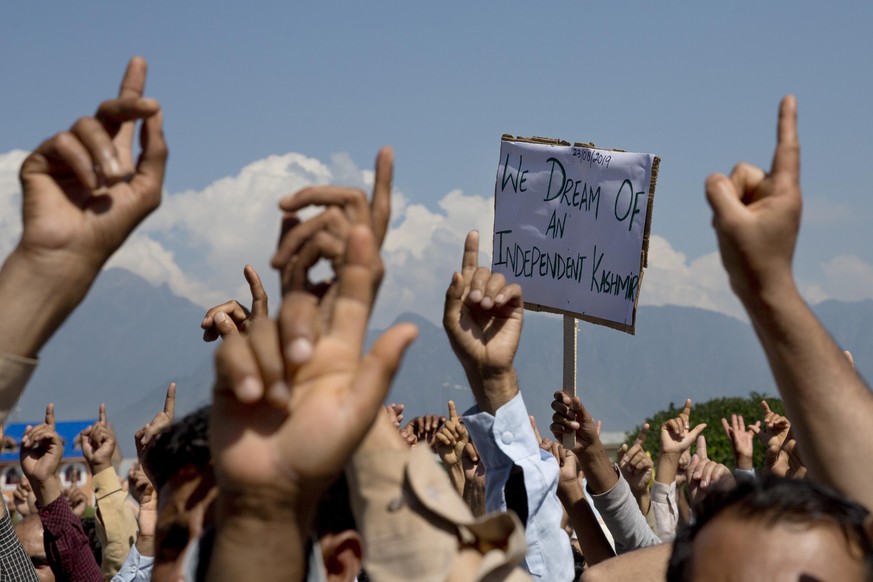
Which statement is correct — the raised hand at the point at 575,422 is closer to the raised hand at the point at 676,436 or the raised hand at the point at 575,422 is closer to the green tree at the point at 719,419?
the raised hand at the point at 676,436

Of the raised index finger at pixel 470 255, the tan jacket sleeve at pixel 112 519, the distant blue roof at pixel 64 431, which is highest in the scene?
the raised index finger at pixel 470 255

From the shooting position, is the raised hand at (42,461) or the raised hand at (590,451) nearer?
the raised hand at (590,451)

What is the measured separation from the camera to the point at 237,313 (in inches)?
169

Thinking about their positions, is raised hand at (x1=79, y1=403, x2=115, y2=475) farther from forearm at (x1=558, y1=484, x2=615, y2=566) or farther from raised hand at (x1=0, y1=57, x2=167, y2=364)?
raised hand at (x1=0, y1=57, x2=167, y2=364)

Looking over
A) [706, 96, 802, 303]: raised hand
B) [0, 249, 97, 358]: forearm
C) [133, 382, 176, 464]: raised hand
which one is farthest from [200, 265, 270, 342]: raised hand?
[706, 96, 802, 303]: raised hand

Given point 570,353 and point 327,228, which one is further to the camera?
point 570,353

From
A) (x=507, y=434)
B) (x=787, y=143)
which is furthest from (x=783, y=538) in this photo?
(x=507, y=434)

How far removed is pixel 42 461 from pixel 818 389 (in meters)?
3.69

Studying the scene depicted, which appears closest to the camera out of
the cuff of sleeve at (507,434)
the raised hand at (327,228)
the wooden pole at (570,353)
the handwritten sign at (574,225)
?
the raised hand at (327,228)

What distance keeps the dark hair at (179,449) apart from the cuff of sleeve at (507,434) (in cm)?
73

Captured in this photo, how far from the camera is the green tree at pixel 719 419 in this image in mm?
20438

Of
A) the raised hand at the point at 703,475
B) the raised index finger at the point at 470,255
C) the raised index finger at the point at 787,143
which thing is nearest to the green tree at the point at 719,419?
the raised hand at the point at 703,475

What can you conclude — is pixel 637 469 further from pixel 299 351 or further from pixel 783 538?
pixel 299 351

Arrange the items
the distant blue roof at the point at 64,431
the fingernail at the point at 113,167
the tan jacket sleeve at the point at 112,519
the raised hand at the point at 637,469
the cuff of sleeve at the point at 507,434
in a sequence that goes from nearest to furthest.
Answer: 1. the fingernail at the point at 113,167
2. the cuff of sleeve at the point at 507,434
3. the tan jacket sleeve at the point at 112,519
4. the raised hand at the point at 637,469
5. the distant blue roof at the point at 64,431
